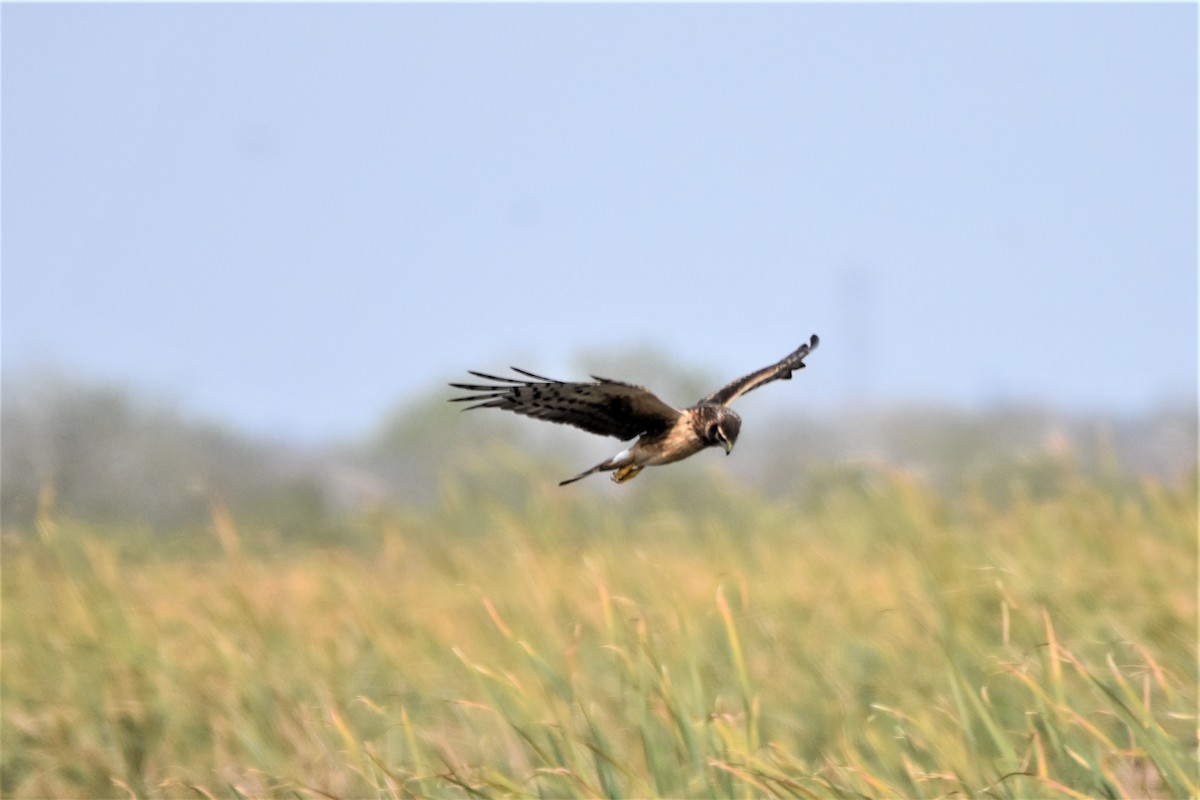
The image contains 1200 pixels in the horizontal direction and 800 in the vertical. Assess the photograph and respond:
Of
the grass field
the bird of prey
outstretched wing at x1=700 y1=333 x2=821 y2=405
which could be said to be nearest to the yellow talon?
the bird of prey

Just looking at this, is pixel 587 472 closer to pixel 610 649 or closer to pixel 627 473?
pixel 627 473

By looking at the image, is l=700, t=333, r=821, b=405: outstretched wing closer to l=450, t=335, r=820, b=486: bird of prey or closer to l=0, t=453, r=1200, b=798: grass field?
l=450, t=335, r=820, b=486: bird of prey

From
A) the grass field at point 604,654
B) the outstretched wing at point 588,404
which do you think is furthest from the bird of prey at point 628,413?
the grass field at point 604,654

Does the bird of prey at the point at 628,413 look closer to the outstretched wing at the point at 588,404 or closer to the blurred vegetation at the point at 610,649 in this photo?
the outstretched wing at the point at 588,404

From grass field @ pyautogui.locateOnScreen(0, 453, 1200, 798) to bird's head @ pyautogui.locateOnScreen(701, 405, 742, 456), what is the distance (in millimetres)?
2219

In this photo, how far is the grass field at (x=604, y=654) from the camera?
4523 millimetres

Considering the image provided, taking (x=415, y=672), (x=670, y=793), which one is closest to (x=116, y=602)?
(x=415, y=672)

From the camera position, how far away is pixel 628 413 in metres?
2.01

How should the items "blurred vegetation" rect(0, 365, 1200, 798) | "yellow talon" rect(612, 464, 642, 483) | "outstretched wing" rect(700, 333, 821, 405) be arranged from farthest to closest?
1. "blurred vegetation" rect(0, 365, 1200, 798)
2. "outstretched wing" rect(700, 333, 821, 405)
3. "yellow talon" rect(612, 464, 642, 483)

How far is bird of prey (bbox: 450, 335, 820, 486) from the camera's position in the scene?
185 centimetres

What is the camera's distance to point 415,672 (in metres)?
6.93

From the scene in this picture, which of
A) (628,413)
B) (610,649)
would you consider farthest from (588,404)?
(610,649)

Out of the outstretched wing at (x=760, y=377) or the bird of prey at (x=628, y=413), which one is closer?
the bird of prey at (x=628, y=413)

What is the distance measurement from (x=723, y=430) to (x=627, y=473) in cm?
16
